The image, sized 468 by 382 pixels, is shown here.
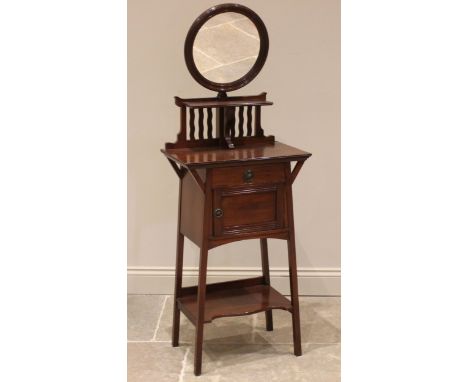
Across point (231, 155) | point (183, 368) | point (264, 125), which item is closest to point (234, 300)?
point (183, 368)

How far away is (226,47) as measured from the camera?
8.86 ft

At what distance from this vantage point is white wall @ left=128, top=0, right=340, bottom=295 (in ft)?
10.5

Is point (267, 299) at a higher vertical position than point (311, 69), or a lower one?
lower

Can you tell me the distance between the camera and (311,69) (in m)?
3.25

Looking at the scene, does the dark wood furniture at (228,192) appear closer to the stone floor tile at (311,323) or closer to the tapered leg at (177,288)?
the tapered leg at (177,288)

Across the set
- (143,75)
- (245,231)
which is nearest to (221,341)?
(245,231)

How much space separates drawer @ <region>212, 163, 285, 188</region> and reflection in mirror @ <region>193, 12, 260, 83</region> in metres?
0.38

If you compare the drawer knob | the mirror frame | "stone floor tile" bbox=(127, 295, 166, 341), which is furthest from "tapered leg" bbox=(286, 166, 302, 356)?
"stone floor tile" bbox=(127, 295, 166, 341)

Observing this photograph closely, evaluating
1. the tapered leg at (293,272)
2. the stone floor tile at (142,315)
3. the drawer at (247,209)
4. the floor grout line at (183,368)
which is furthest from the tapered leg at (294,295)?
the stone floor tile at (142,315)

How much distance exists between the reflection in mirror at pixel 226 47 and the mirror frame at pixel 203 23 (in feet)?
0.04

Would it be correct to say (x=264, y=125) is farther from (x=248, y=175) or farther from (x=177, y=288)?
(x=177, y=288)

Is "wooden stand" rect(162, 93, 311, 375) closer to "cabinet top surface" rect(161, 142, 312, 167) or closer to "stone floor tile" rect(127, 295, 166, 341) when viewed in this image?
"cabinet top surface" rect(161, 142, 312, 167)
